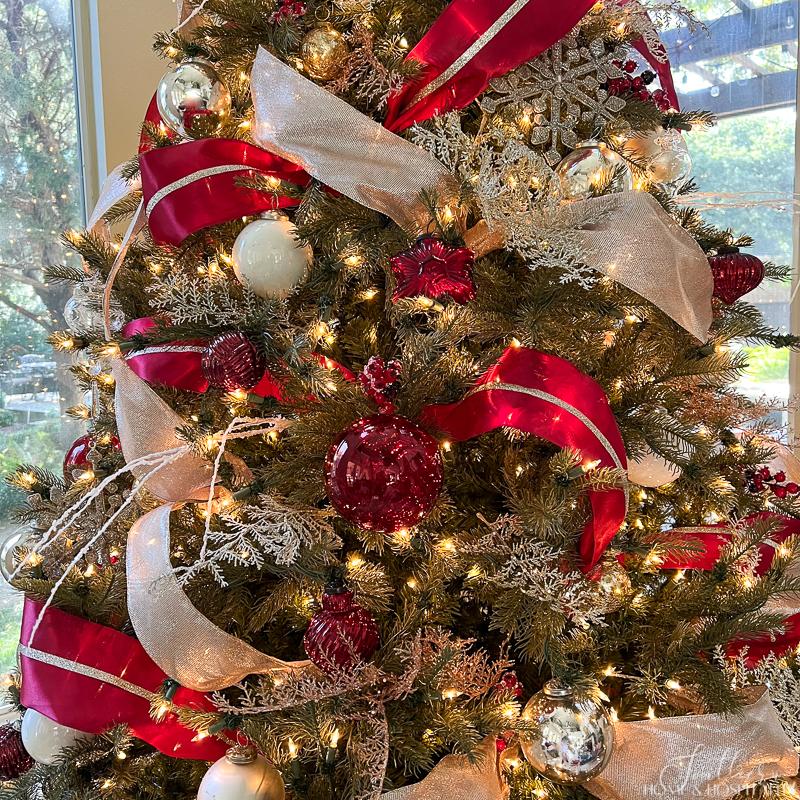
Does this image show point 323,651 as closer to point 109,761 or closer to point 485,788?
point 485,788

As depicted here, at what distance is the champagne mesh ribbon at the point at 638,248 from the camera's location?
60 cm

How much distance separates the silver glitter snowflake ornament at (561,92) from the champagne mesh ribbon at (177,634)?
0.50 m

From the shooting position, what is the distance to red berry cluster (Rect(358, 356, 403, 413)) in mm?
572

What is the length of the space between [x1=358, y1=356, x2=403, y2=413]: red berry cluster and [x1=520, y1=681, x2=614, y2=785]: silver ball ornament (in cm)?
28

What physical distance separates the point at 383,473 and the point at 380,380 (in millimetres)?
69

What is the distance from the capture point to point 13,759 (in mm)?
824

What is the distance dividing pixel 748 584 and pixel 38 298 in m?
1.22

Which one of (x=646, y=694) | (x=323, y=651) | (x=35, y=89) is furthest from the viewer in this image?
(x=35, y=89)

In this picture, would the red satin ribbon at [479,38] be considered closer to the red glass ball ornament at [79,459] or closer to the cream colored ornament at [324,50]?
the cream colored ornament at [324,50]

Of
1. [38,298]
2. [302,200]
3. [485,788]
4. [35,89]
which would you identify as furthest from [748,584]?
[35,89]

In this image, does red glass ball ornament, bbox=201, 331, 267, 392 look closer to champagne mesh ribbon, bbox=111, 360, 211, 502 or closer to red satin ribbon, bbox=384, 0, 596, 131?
champagne mesh ribbon, bbox=111, 360, 211, 502

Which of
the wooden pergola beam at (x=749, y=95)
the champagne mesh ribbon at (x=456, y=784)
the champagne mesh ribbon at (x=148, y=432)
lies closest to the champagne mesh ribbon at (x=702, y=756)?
the champagne mesh ribbon at (x=456, y=784)

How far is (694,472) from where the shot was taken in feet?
2.42

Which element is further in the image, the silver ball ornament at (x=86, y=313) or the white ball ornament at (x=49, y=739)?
the silver ball ornament at (x=86, y=313)
